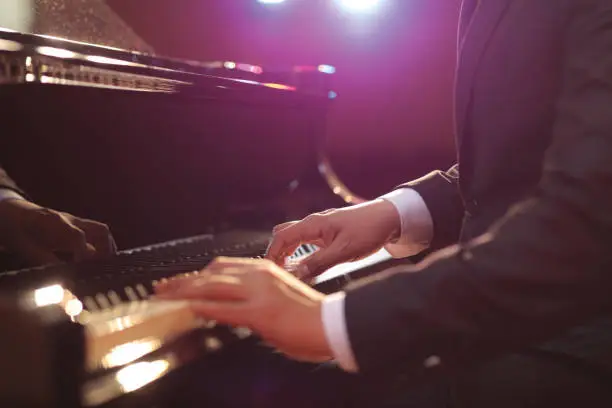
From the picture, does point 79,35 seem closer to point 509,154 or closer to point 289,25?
point 509,154

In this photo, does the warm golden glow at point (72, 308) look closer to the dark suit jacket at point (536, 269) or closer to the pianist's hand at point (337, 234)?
the dark suit jacket at point (536, 269)

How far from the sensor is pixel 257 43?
10.3 ft

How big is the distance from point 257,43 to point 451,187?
2.06 metres

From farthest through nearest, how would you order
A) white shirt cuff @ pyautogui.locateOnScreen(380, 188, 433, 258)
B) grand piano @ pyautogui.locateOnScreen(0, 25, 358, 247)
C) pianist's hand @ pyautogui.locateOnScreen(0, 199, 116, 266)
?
white shirt cuff @ pyautogui.locateOnScreen(380, 188, 433, 258) < grand piano @ pyautogui.locateOnScreen(0, 25, 358, 247) < pianist's hand @ pyautogui.locateOnScreen(0, 199, 116, 266)

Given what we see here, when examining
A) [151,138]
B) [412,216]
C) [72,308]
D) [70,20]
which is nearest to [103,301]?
[72,308]

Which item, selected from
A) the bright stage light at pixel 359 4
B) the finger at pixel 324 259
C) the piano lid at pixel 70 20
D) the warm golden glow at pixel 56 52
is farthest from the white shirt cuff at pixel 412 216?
the bright stage light at pixel 359 4

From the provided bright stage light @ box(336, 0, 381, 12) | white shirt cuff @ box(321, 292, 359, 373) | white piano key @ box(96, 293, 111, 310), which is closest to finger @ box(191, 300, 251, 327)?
white shirt cuff @ box(321, 292, 359, 373)

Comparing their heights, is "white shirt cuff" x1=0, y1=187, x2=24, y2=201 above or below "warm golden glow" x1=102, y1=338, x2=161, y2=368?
above

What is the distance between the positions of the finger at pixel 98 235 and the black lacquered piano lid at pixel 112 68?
28cm

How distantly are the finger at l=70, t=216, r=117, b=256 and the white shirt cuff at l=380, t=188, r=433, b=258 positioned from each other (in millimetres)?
575

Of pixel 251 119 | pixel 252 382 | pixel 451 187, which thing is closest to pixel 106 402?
pixel 252 382

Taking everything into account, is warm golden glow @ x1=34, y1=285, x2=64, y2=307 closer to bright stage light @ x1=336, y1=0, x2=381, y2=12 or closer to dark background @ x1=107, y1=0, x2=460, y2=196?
dark background @ x1=107, y1=0, x2=460, y2=196

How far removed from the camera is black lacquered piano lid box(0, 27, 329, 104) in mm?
1087

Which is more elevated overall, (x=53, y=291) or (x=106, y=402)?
(x=53, y=291)
